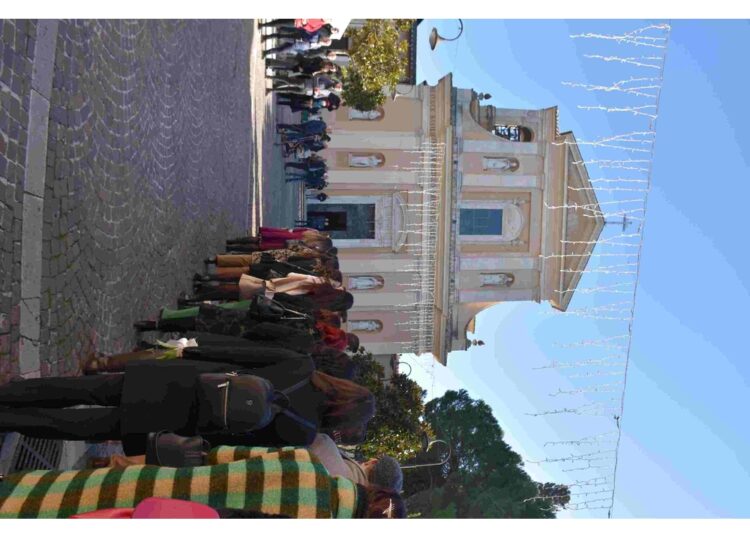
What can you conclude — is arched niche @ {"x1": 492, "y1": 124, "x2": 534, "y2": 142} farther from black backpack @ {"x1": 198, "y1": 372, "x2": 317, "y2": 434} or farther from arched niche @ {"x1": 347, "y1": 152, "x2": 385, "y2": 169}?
black backpack @ {"x1": 198, "y1": 372, "x2": 317, "y2": 434}

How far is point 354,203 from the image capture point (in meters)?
26.7

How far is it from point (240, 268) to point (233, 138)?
4495 millimetres

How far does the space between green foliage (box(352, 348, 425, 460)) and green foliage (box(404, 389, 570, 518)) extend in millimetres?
2635

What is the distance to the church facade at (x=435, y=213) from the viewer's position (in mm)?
26297

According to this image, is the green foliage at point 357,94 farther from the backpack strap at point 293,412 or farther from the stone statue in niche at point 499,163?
the backpack strap at point 293,412

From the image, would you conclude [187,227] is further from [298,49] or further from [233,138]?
[298,49]

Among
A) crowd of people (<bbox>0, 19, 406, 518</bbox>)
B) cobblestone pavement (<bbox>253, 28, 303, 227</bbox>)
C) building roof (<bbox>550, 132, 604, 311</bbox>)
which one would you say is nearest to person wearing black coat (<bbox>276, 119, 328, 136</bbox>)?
cobblestone pavement (<bbox>253, 28, 303, 227</bbox>)

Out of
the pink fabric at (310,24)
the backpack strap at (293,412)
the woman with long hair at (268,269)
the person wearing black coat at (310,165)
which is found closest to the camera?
the backpack strap at (293,412)

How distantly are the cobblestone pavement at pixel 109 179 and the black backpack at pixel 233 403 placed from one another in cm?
162

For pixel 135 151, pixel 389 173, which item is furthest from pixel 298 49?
pixel 135 151

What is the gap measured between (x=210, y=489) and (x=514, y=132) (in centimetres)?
2477

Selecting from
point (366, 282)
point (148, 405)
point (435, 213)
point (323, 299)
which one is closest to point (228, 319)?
point (323, 299)

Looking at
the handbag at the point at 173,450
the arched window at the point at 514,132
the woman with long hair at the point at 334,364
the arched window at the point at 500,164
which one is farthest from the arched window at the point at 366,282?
the handbag at the point at 173,450

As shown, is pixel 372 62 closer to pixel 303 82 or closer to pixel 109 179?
pixel 303 82
